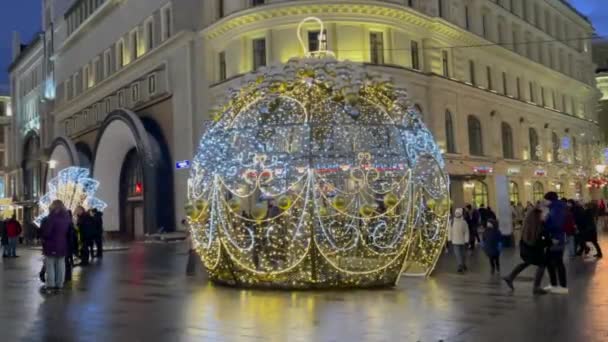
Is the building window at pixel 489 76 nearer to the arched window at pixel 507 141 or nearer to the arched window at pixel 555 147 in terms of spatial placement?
the arched window at pixel 507 141

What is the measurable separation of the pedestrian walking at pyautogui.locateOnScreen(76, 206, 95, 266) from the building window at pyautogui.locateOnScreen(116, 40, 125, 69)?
2451 centimetres

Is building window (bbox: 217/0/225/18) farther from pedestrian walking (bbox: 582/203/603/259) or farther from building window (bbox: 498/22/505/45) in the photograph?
pedestrian walking (bbox: 582/203/603/259)

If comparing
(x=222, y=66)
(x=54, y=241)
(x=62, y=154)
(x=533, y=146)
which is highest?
(x=222, y=66)

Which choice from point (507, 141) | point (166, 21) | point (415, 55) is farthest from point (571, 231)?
point (166, 21)

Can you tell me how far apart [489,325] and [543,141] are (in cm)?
3974

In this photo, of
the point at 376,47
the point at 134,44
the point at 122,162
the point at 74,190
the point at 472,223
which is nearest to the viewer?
the point at 472,223

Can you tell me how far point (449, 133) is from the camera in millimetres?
35062

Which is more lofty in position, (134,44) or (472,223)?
(134,44)

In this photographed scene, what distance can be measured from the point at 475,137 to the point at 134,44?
2203cm

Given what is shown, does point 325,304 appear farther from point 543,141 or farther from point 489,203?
point 543,141

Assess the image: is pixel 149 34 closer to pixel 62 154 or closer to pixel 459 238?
pixel 62 154

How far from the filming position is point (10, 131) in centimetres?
8394

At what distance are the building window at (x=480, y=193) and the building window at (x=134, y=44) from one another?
22342 mm

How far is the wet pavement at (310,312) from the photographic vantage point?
317 inches
